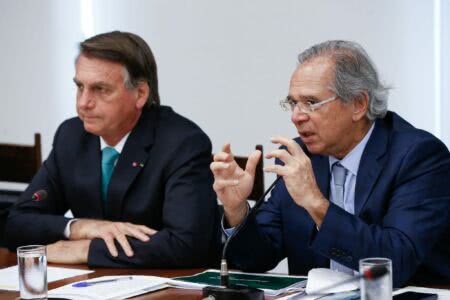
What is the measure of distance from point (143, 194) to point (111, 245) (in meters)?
0.33

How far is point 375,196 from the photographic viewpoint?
263cm

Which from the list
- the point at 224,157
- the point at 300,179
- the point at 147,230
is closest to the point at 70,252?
the point at 147,230

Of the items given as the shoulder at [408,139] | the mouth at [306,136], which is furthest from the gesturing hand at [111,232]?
the shoulder at [408,139]

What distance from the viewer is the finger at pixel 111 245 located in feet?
9.41

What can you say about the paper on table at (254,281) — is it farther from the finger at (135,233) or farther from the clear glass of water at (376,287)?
the clear glass of water at (376,287)

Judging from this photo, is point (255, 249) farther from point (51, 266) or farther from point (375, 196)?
point (51, 266)

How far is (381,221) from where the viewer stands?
2.63 meters

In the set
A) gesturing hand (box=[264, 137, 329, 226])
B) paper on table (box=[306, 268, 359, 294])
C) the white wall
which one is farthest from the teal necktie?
the white wall

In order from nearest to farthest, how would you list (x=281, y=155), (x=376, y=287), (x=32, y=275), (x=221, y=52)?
(x=376, y=287) → (x=32, y=275) → (x=281, y=155) → (x=221, y=52)

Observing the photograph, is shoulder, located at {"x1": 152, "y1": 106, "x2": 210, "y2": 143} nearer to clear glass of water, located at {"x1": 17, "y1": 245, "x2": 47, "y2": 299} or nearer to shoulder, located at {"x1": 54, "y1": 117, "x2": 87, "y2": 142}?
shoulder, located at {"x1": 54, "y1": 117, "x2": 87, "y2": 142}

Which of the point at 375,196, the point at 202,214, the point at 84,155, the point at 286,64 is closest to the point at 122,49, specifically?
the point at 84,155

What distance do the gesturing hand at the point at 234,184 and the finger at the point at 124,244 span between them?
38 cm

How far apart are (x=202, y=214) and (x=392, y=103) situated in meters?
1.61

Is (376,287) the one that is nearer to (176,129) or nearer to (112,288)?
(112,288)
